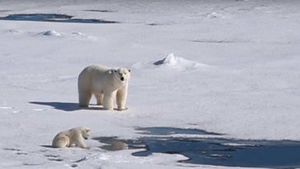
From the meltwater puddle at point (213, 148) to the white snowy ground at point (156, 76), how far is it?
20 cm

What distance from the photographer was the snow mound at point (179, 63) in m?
13.9

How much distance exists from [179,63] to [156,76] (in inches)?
33.6

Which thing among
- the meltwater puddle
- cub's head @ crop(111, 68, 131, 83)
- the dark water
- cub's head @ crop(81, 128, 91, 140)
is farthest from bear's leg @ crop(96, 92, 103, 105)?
the dark water

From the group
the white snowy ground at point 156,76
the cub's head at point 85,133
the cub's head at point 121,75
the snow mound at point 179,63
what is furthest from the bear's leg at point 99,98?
the snow mound at point 179,63

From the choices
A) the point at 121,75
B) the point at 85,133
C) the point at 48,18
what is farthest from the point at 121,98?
the point at 48,18

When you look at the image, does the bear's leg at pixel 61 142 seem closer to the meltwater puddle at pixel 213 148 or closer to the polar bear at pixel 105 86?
the meltwater puddle at pixel 213 148

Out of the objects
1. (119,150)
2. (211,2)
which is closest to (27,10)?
(211,2)

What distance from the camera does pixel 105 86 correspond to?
1022 cm

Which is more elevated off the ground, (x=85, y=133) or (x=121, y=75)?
(x=121, y=75)

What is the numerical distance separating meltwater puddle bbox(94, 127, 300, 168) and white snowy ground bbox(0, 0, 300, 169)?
7.9 inches

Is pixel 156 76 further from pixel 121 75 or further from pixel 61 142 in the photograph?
pixel 61 142

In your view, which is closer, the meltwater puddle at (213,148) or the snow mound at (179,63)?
the meltwater puddle at (213,148)

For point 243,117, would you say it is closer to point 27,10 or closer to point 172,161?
point 172,161

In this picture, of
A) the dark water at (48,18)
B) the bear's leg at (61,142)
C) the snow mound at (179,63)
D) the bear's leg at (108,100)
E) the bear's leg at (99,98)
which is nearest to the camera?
the bear's leg at (61,142)
